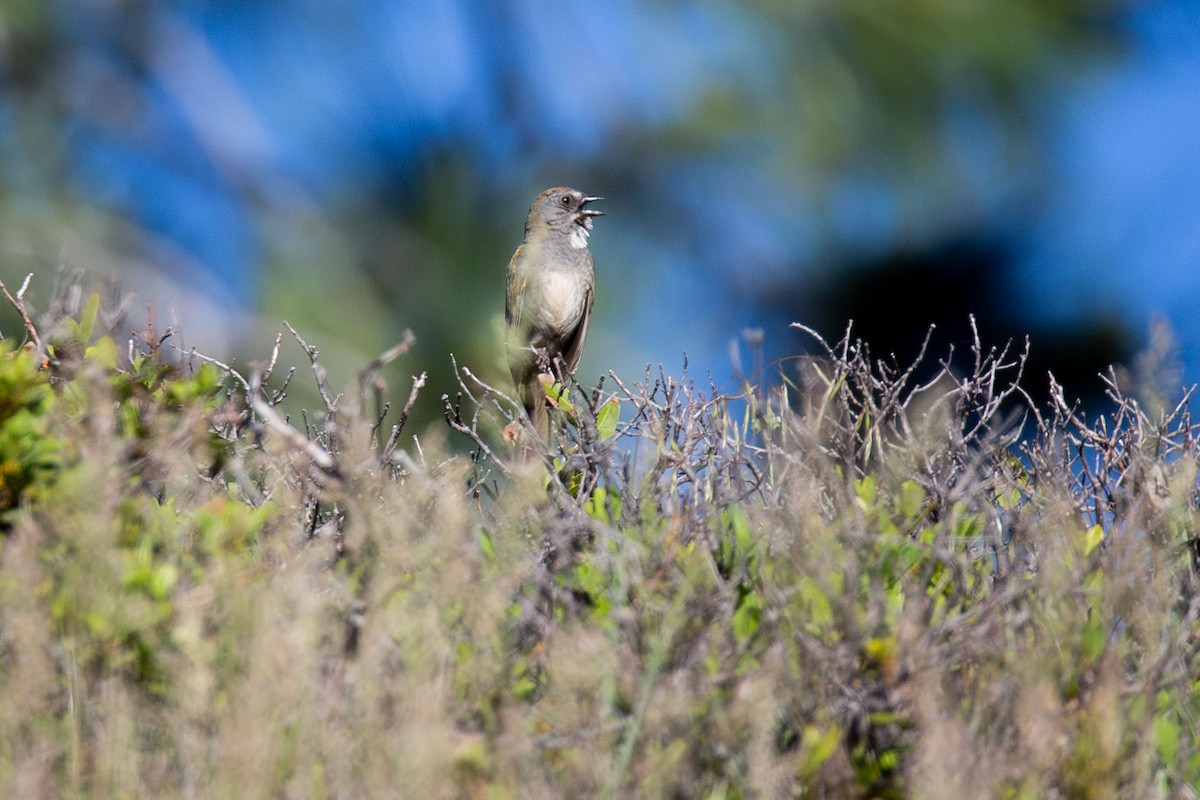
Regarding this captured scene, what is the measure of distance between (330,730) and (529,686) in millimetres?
400

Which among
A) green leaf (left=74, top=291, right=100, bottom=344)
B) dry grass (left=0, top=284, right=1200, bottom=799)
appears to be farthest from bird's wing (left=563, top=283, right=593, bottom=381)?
green leaf (left=74, top=291, right=100, bottom=344)

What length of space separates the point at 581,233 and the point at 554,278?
15.1 inches

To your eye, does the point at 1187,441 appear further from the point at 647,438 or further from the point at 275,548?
the point at 275,548

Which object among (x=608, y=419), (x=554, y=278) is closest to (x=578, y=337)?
(x=554, y=278)

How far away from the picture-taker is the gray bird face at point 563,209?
652 centimetres

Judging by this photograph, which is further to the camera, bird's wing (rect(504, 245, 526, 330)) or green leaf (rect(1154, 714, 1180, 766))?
bird's wing (rect(504, 245, 526, 330))

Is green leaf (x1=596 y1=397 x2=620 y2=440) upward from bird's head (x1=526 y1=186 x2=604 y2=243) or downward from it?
downward

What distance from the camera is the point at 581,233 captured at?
6617 millimetres

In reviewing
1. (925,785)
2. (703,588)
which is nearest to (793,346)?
(703,588)

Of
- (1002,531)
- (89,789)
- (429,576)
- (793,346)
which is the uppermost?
(793,346)

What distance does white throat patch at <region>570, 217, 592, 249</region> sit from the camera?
6559mm

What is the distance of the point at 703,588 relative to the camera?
249 centimetres

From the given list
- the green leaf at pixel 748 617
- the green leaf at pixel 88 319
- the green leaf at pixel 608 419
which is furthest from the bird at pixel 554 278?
the green leaf at pixel 748 617

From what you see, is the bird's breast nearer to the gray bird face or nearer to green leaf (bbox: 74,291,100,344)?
the gray bird face
